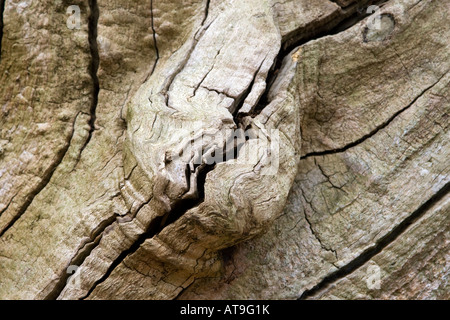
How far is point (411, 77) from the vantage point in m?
1.84

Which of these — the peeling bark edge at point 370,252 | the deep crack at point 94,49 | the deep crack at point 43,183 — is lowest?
the peeling bark edge at point 370,252

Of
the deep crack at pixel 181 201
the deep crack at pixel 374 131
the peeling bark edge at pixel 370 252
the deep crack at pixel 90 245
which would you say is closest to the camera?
the deep crack at pixel 181 201

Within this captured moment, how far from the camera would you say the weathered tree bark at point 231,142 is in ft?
4.99

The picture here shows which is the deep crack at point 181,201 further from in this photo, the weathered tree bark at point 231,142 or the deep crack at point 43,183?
the deep crack at point 43,183

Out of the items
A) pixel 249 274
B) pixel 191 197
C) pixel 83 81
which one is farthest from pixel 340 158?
pixel 83 81

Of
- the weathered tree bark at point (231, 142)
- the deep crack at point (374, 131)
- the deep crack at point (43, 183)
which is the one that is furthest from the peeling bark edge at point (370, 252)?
the deep crack at point (43, 183)

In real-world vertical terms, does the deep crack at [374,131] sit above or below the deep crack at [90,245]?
above

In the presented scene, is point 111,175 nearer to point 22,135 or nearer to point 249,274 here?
point 22,135

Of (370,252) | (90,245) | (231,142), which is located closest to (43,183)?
(90,245)

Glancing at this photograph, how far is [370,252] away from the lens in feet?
5.52

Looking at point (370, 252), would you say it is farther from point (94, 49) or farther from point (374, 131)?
point (94, 49)

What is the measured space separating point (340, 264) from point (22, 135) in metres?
1.32

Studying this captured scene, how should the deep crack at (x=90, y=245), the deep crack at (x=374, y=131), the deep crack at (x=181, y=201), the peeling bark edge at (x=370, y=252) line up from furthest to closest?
1. the deep crack at (x=374, y=131)
2. the peeling bark edge at (x=370, y=252)
3. the deep crack at (x=90, y=245)
4. the deep crack at (x=181, y=201)

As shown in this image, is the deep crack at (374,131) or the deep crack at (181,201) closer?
the deep crack at (181,201)
